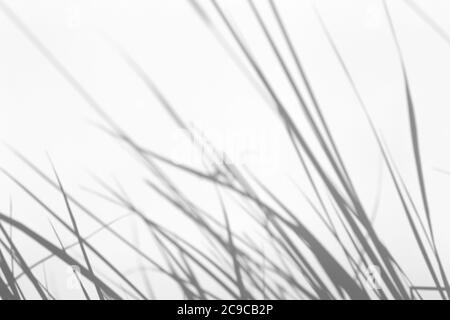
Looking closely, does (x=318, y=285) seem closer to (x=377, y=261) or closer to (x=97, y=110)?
(x=377, y=261)

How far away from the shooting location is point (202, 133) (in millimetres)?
308

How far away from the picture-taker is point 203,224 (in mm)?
276

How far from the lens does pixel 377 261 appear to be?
25 centimetres

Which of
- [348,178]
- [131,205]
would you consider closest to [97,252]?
[131,205]
